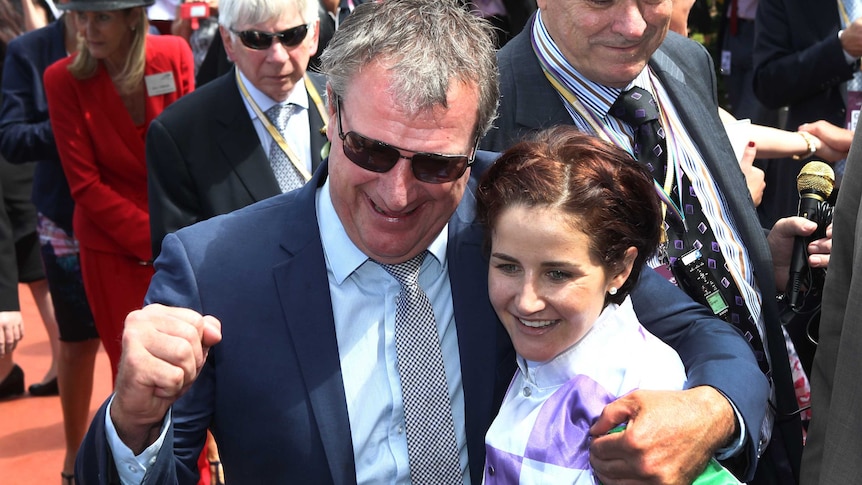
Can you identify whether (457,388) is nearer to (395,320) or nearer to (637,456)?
(395,320)

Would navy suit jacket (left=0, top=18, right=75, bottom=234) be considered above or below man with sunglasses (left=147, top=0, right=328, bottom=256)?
below

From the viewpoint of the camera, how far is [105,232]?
539 centimetres

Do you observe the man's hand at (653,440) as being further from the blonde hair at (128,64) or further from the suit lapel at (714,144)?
the blonde hair at (128,64)

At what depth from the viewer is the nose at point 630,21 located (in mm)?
3137

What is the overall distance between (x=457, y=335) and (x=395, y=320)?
0.17 m

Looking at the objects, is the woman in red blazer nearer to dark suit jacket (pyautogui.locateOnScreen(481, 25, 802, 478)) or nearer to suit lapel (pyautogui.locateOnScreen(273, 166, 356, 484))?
dark suit jacket (pyautogui.locateOnScreen(481, 25, 802, 478))

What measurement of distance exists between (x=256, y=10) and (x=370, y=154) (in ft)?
7.67

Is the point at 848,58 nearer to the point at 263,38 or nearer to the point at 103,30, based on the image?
the point at 263,38

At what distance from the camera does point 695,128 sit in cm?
339

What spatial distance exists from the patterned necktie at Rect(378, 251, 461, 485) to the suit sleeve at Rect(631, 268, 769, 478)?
0.58 metres

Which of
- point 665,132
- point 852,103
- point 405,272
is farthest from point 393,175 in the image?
point 852,103

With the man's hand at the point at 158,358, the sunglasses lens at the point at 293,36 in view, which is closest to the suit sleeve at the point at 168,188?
the sunglasses lens at the point at 293,36

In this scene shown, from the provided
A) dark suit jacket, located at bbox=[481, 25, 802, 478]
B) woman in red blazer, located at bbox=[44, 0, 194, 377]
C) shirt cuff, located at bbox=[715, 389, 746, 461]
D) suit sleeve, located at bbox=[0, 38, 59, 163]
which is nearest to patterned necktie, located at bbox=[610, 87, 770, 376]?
dark suit jacket, located at bbox=[481, 25, 802, 478]

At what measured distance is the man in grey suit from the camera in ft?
10.4
